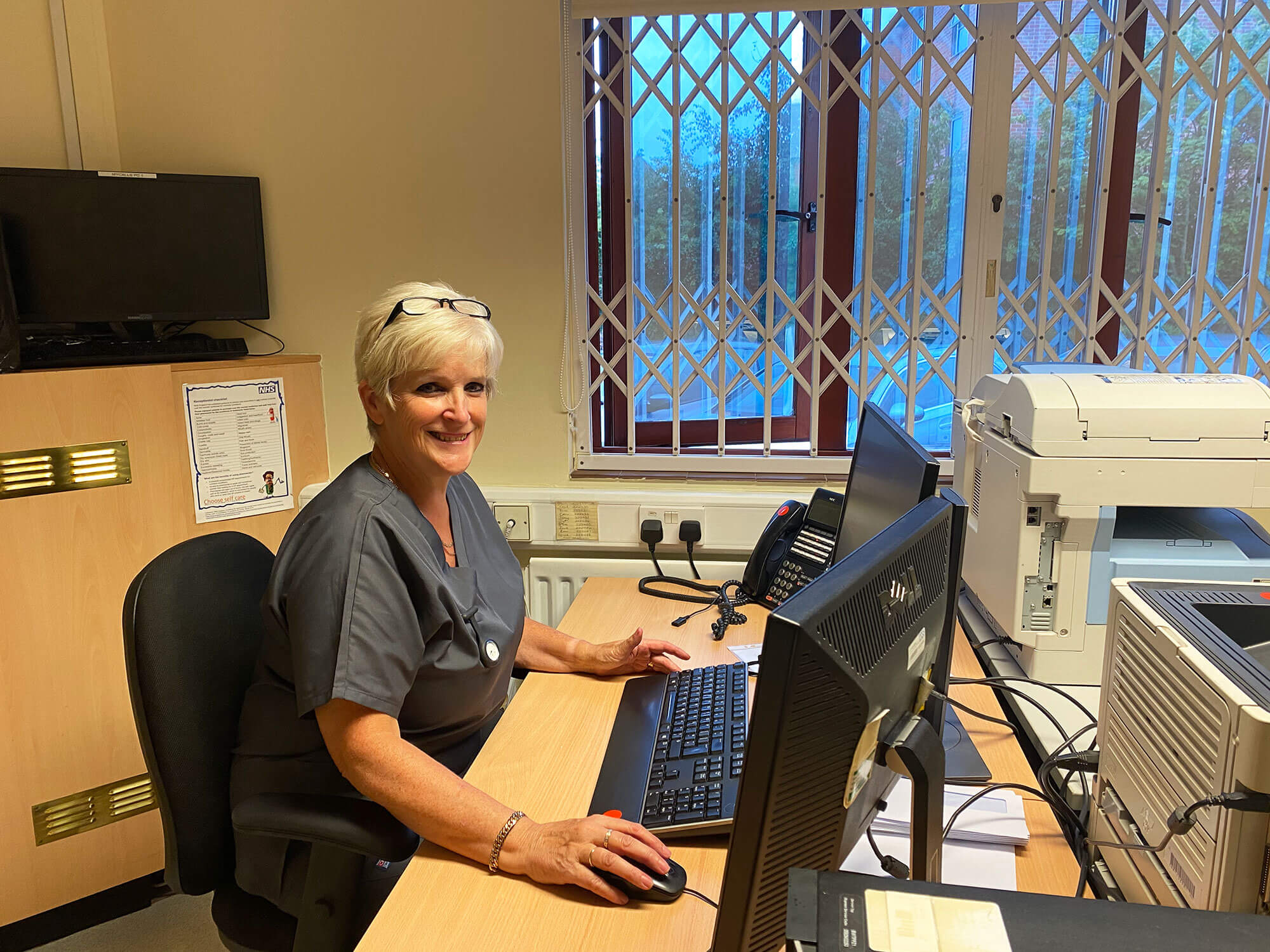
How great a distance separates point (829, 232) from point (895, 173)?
216mm

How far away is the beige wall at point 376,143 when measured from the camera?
2256 mm

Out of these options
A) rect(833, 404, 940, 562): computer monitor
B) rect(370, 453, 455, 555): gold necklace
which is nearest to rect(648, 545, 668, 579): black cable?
rect(833, 404, 940, 562): computer monitor

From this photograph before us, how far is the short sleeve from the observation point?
45.4 inches

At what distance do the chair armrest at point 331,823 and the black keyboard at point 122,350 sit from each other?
1.32 m

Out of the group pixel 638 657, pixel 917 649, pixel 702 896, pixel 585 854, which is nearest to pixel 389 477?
pixel 638 657

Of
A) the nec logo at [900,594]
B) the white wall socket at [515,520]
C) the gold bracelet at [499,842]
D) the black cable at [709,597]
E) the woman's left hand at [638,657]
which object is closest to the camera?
the nec logo at [900,594]

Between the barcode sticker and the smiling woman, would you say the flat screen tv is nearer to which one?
the smiling woman

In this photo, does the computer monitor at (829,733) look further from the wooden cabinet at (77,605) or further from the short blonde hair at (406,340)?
the wooden cabinet at (77,605)

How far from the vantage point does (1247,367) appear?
2.20 metres

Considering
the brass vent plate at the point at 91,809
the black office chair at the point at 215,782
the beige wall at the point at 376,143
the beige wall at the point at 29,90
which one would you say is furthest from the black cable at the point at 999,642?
the beige wall at the point at 29,90

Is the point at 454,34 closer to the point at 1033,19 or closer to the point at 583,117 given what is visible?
the point at 583,117

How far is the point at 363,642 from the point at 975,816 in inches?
32.6

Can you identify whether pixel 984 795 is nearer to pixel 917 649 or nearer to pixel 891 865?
pixel 891 865

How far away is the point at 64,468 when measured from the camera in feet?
6.43
